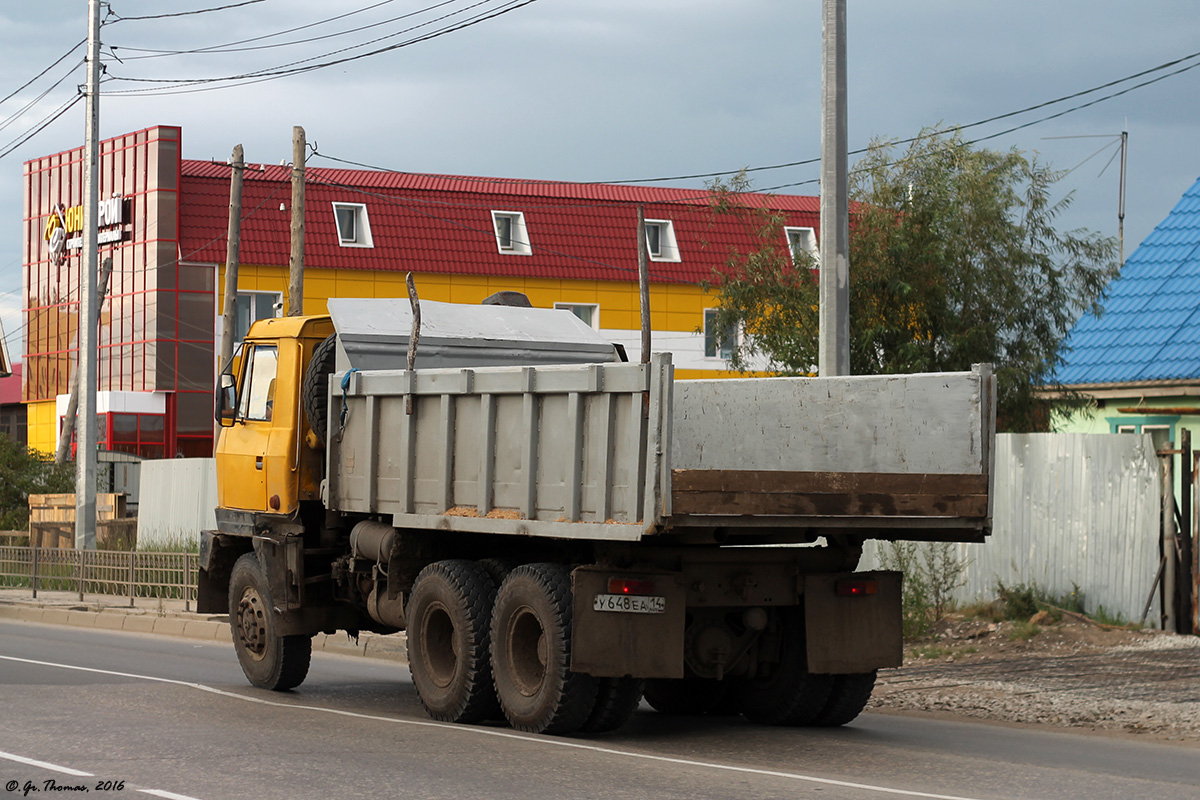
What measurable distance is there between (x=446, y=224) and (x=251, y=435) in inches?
1393

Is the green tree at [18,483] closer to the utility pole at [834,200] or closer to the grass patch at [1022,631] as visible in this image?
the grass patch at [1022,631]

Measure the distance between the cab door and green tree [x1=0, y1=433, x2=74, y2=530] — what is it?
849 inches

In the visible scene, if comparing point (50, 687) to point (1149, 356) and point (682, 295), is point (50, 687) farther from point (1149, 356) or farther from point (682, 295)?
point (682, 295)

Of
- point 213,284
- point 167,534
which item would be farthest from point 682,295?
point 167,534

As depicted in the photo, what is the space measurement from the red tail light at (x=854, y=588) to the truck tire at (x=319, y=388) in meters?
4.36

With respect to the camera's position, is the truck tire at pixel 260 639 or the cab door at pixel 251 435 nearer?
the truck tire at pixel 260 639

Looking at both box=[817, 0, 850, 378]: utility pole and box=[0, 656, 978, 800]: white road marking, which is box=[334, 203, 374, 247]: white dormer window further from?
box=[817, 0, 850, 378]: utility pole

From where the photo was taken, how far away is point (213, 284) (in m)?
49.1

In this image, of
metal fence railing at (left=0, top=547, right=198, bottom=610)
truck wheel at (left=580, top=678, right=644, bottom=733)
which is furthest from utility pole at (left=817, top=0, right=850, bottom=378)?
metal fence railing at (left=0, top=547, right=198, bottom=610)

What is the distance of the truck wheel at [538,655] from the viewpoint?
1035 centimetres

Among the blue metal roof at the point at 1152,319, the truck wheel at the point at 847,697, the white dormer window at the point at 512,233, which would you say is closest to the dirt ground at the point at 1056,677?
the truck wheel at the point at 847,697

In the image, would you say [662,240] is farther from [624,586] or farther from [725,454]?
[725,454]

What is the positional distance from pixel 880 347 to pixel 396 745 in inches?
453

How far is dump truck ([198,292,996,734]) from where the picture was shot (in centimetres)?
991
